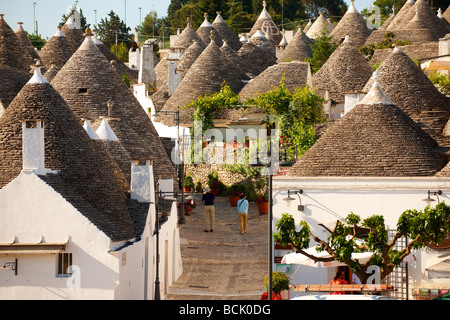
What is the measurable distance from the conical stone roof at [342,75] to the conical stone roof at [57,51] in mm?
12192

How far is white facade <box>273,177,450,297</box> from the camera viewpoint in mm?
24625

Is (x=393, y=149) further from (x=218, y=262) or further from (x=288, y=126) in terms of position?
(x=288, y=126)

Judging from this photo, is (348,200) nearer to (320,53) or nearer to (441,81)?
(441,81)

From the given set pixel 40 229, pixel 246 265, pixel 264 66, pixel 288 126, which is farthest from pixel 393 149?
pixel 264 66

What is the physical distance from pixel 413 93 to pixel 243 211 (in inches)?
286

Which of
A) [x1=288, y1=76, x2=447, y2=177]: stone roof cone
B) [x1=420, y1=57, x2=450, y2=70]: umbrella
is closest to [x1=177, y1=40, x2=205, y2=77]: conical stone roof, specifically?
[x1=420, y1=57, x2=450, y2=70]: umbrella

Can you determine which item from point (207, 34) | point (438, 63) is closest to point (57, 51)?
point (207, 34)

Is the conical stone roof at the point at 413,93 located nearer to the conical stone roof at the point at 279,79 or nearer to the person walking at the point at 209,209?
the person walking at the point at 209,209

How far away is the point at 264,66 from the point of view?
5444cm

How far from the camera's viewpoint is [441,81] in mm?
42719

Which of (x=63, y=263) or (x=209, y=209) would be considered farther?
(x=209, y=209)

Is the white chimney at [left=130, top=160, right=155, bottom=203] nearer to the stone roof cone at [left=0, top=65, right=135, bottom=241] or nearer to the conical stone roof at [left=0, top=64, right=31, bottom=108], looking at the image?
the stone roof cone at [left=0, top=65, right=135, bottom=241]

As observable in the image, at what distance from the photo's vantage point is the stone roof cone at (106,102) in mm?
31625
